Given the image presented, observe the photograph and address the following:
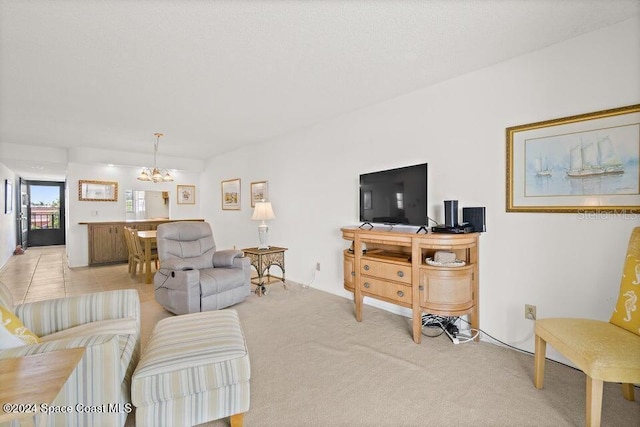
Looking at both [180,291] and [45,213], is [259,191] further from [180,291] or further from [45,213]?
[45,213]

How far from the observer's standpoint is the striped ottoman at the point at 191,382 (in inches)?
57.3

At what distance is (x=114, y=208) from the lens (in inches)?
267

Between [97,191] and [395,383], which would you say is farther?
[97,191]

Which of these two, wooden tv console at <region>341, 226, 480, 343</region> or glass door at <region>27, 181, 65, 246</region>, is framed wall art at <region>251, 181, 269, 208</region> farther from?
glass door at <region>27, 181, 65, 246</region>

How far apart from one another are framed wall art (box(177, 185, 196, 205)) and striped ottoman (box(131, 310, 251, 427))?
258 inches

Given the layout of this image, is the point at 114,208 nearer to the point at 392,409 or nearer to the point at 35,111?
the point at 35,111

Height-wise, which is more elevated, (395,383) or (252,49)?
(252,49)

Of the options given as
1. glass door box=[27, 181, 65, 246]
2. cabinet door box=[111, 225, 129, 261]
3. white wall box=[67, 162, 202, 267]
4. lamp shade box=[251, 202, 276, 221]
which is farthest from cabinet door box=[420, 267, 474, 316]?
glass door box=[27, 181, 65, 246]

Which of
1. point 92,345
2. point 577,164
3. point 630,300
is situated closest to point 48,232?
point 92,345

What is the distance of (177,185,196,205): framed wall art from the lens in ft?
25.0

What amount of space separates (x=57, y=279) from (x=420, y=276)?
19.8 feet

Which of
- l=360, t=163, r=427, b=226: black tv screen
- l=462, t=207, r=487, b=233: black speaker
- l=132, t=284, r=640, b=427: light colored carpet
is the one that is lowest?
l=132, t=284, r=640, b=427: light colored carpet

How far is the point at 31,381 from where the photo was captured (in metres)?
0.95

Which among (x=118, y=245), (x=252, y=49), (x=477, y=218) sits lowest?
(x=118, y=245)
